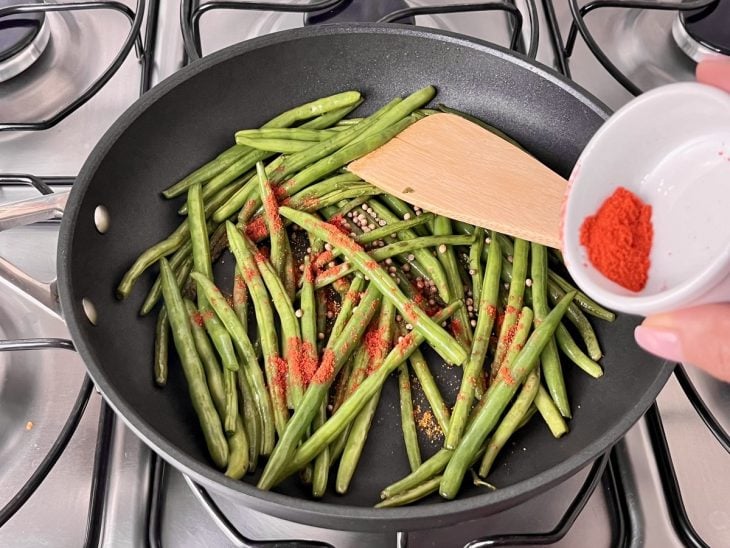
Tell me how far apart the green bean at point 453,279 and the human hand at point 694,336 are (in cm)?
64

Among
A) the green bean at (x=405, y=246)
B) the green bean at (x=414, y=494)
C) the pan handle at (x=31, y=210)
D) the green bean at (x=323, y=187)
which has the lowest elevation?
the green bean at (x=414, y=494)

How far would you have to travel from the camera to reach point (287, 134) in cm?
205

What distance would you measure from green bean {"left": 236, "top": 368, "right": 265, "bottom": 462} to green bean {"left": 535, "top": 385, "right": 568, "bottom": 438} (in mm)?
694

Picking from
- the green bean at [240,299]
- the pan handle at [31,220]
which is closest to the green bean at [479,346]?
the green bean at [240,299]

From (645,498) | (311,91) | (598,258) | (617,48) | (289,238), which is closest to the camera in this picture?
(598,258)

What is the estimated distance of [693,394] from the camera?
1622 millimetres

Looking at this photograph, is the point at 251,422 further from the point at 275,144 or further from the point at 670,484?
the point at 670,484

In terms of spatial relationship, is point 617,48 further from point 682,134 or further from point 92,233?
point 92,233

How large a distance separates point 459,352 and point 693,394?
1.88 feet

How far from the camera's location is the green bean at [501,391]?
1525mm

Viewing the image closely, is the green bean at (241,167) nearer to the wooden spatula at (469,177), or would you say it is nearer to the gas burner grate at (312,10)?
the wooden spatula at (469,177)

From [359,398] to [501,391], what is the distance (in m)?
0.35

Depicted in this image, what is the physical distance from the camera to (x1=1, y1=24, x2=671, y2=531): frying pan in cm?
133

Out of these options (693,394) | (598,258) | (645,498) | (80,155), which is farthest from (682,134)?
(80,155)
